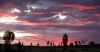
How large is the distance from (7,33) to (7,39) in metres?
2.33

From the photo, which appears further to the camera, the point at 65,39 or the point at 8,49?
the point at 65,39

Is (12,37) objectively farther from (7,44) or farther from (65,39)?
(65,39)

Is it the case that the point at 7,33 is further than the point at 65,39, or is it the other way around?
the point at 65,39

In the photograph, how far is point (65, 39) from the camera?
404 ft

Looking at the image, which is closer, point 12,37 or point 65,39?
point 12,37

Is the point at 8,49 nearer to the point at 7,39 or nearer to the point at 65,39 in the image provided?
the point at 7,39

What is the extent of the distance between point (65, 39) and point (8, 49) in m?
30.1

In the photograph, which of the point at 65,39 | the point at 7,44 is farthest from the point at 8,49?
the point at 65,39

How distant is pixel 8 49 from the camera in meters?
101

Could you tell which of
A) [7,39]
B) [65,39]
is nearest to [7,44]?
[7,39]

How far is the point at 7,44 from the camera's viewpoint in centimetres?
10469

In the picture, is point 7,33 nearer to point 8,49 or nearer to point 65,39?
point 8,49

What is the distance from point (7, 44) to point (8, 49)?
12.8 feet

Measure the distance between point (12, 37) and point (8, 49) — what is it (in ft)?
15.4
